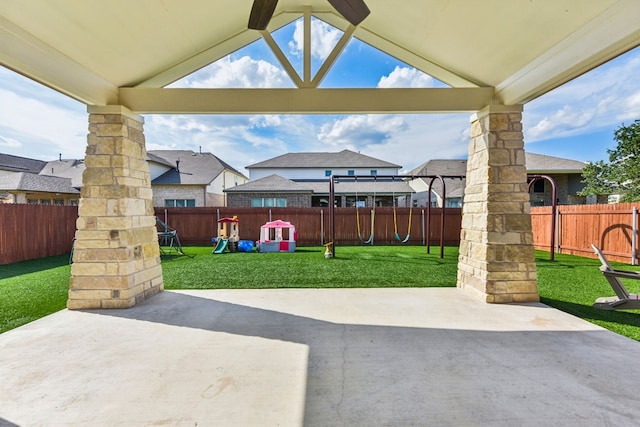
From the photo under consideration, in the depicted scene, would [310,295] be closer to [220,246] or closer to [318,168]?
[220,246]

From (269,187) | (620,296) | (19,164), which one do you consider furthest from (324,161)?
(620,296)

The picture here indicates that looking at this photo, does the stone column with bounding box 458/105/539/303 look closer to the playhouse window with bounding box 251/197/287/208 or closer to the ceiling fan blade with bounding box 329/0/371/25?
the ceiling fan blade with bounding box 329/0/371/25

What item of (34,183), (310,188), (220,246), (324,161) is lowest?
(220,246)

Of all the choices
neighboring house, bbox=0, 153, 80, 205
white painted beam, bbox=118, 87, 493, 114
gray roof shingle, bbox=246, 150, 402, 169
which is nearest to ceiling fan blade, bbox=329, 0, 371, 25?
white painted beam, bbox=118, 87, 493, 114

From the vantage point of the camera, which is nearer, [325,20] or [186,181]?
[325,20]

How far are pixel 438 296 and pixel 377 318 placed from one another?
1480mm

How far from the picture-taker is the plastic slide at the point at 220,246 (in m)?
9.75

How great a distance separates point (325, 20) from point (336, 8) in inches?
90.7

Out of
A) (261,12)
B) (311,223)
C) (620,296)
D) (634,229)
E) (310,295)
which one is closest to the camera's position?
(261,12)

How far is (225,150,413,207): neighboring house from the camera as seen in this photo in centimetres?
1670

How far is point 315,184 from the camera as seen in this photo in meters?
19.7

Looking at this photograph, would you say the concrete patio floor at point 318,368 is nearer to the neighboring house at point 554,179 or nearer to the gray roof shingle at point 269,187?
the gray roof shingle at point 269,187

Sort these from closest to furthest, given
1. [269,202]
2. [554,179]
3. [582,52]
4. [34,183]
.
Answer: [582,52] → [34,183] → [269,202] → [554,179]

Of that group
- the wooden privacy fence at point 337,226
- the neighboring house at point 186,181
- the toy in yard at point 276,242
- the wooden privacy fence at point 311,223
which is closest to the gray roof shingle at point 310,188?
the neighboring house at point 186,181
